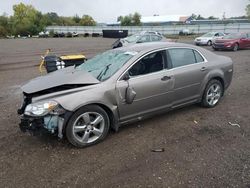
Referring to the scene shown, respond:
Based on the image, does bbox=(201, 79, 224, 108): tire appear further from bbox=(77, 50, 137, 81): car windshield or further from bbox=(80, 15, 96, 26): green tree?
bbox=(80, 15, 96, 26): green tree

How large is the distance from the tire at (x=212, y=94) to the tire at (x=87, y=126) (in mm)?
2473

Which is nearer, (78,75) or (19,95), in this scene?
(78,75)

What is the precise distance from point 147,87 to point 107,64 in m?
0.84

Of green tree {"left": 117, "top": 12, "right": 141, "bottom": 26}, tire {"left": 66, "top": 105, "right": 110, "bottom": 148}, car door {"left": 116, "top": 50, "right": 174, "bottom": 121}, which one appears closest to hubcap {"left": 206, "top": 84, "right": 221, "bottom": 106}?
car door {"left": 116, "top": 50, "right": 174, "bottom": 121}

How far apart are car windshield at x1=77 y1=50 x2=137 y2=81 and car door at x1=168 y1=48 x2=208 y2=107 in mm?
912

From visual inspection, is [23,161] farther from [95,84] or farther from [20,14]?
[20,14]

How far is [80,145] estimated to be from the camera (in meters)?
3.99

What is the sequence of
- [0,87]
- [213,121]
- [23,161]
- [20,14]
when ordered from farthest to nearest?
1. [20,14]
2. [0,87]
3. [213,121]
4. [23,161]

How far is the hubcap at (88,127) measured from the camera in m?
3.94

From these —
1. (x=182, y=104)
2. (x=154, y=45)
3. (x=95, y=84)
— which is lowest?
(x=182, y=104)

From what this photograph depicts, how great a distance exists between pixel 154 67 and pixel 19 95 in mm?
4302

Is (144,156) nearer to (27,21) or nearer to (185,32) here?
(185,32)

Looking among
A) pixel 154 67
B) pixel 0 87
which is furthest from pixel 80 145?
pixel 0 87

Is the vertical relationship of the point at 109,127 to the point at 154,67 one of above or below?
below
